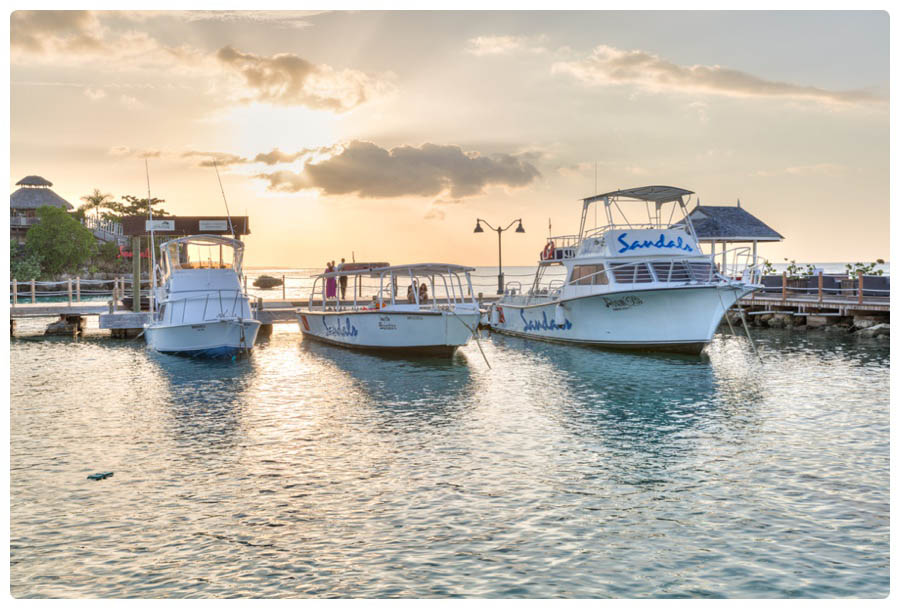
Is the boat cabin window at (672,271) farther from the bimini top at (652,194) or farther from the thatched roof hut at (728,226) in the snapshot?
the thatched roof hut at (728,226)

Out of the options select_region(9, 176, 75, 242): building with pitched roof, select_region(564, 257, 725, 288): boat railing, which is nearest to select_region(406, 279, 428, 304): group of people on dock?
select_region(564, 257, 725, 288): boat railing

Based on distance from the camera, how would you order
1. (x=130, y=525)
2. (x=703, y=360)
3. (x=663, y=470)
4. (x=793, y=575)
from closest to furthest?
(x=793, y=575) < (x=130, y=525) < (x=663, y=470) < (x=703, y=360)

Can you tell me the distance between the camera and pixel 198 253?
27.2m

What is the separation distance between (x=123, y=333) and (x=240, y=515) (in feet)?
88.5

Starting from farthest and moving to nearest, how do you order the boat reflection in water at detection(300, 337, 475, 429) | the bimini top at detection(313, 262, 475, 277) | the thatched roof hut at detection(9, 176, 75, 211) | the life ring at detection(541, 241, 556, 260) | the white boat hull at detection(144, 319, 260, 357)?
the thatched roof hut at detection(9, 176, 75, 211) → the life ring at detection(541, 241, 556, 260) → the white boat hull at detection(144, 319, 260, 357) → the bimini top at detection(313, 262, 475, 277) → the boat reflection in water at detection(300, 337, 475, 429)

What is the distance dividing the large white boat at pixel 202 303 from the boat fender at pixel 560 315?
1100cm

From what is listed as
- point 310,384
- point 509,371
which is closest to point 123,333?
point 310,384

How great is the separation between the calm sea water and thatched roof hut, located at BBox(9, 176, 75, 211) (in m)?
79.8

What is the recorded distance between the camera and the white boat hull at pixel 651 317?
949 inches

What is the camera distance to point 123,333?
1314 inches

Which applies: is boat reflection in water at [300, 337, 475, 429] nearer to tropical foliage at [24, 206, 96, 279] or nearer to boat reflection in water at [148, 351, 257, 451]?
boat reflection in water at [148, 351, 257, 451]

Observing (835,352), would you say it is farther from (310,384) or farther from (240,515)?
(240,515)

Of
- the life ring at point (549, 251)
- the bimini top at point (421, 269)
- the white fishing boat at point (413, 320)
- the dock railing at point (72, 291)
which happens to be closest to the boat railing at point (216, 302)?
A: the white fishing boat at point (413, 320)

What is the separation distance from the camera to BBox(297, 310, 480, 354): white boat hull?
23.9 m
